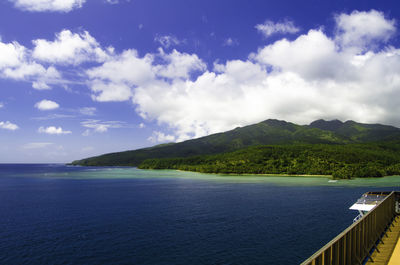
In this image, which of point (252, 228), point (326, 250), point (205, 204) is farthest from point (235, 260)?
point (205, 204)

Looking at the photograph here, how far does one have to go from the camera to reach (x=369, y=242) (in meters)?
13.3

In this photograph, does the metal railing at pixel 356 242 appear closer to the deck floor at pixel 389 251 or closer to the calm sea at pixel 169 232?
the deck floor at pixel 389 251

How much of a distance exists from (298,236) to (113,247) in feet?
62.2

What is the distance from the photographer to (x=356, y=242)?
37.5 ft

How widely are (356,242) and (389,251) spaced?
3103 mm

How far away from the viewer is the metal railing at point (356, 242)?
8.22 meters

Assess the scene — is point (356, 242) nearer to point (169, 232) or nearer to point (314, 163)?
point (169, 232)

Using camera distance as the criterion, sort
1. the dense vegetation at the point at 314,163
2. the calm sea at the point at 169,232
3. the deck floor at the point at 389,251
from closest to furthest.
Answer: the deck floor at the point at 389,251 → the calm sea at the point at 169,232 → the dense vegetation at the point at 314,163

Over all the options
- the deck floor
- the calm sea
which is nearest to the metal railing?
the deck floor

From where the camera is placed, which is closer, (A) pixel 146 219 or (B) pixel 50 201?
(A) pixel 146 219

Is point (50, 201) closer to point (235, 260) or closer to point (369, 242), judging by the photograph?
point (235, 260)

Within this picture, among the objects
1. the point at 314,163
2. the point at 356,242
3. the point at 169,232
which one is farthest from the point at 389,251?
the point at 314,163

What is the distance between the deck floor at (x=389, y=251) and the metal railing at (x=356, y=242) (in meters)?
0.31

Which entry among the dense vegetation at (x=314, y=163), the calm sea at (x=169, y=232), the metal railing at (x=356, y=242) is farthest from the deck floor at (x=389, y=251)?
the dense vegetation at (x=314, y=163)
